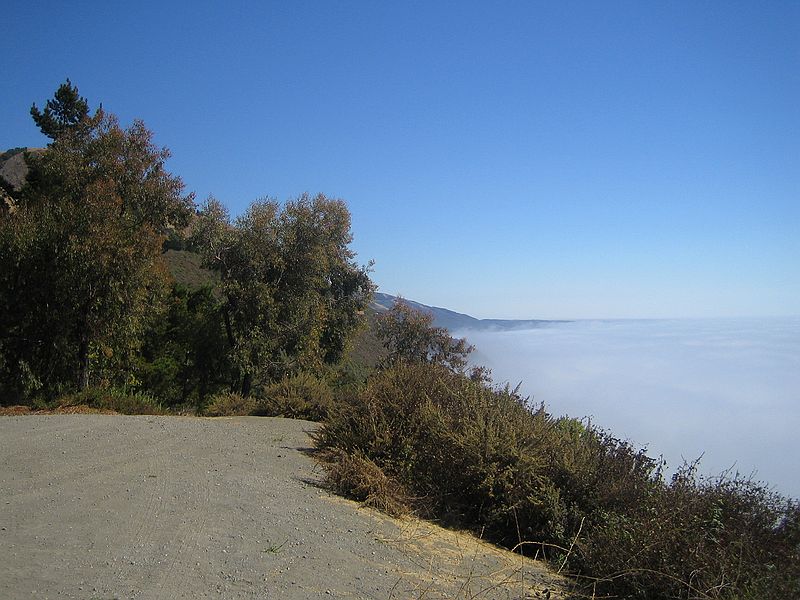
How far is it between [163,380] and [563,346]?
4740 inches

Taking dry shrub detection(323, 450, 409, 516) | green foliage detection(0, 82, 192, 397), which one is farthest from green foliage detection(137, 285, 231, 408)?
dry shrub detection(323, 450, 409, 516)

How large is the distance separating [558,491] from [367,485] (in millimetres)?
2454

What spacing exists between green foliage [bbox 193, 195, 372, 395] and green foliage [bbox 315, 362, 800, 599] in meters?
13.2

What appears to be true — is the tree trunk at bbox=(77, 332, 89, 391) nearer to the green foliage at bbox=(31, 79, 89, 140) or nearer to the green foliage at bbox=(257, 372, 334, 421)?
the green foliage at bbox=(257, 372, 334, 421)

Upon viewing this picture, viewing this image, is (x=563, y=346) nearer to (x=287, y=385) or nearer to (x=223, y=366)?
(x=223, y=366)

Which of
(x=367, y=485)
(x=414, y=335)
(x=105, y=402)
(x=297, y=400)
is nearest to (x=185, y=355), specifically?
(x=414, y=335)

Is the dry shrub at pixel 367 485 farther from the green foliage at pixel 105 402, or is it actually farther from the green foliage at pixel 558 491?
the green foliage at pixel 105 402

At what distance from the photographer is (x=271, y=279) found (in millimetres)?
24125

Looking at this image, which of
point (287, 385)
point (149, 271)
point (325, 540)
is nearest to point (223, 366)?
point (149, 271)

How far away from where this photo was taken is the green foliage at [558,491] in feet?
19.3

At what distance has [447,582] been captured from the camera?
5.67 m

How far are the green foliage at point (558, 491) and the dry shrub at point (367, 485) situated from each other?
2cm

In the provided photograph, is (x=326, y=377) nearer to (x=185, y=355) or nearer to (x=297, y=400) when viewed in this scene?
(x=297, y=400)

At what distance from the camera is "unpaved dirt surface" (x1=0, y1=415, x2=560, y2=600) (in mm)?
4766
